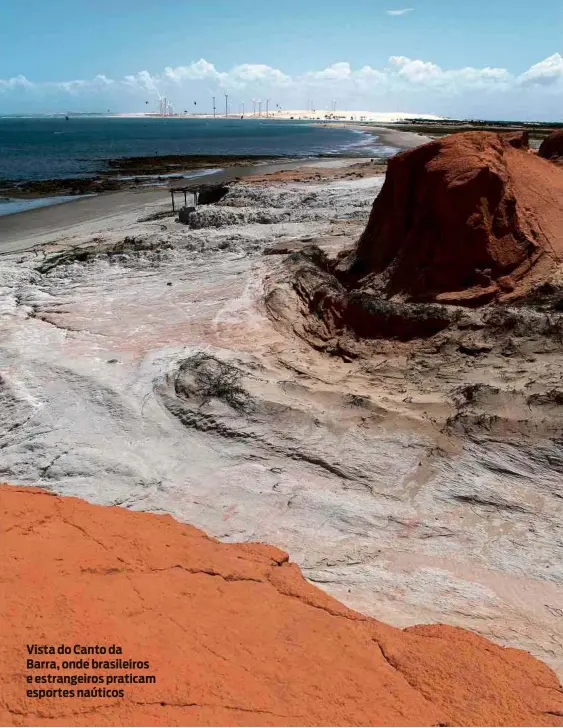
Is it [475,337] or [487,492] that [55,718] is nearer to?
[487,492]

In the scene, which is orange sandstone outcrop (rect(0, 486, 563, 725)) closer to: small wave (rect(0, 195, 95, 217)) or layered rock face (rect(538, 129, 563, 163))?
layered rock face (rect(538, 129, 563, 163))

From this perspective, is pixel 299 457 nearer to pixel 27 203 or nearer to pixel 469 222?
pixel 469 222

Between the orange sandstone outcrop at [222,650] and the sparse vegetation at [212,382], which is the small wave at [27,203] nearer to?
the sparse vegetation at [212,382]

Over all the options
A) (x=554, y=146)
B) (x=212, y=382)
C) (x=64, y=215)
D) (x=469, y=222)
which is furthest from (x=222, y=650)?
(x=64, y=215)

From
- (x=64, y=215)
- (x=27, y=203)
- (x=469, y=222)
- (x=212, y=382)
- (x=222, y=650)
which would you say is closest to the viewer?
(x=222, y=650)

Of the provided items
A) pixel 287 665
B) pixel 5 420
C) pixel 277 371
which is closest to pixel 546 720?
pixel 287 665

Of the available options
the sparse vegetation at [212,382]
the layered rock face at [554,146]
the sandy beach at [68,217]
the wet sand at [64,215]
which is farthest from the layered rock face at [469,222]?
the wet sand at [64,215]
